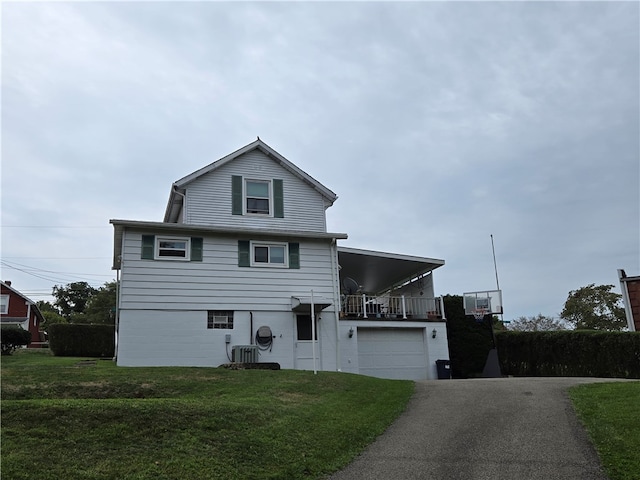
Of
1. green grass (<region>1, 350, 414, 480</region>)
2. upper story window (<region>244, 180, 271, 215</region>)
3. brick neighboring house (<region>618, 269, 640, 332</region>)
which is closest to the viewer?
green grass (<region>1, 350, 414, 480</region>)

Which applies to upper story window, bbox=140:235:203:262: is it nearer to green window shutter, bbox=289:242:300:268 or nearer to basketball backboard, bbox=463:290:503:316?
green window shutter, bbox=289:242:300:268

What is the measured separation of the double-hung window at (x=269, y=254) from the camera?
58.3 ft

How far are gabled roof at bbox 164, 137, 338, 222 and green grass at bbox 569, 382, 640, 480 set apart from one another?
35.5 feet

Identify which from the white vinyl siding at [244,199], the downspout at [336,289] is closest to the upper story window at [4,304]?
the white vinyl siding at [244,199]

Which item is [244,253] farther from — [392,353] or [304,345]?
[392,353]

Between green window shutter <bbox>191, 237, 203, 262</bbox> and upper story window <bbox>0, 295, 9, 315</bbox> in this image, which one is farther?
upper story window <bbox>0, 295, 9, 315</bbox>

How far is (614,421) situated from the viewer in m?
9.19

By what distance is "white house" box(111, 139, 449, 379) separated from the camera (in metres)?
16.3

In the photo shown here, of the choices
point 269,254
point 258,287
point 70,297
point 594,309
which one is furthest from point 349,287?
point 70,297

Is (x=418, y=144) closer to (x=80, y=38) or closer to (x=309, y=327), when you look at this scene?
(x=309, y=327)

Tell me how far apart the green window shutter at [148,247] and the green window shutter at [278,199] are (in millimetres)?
4457

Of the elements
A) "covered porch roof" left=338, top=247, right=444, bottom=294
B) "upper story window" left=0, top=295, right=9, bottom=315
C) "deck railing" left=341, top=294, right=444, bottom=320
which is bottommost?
"deck railing" left=341, top=294, right=444, bottom=320

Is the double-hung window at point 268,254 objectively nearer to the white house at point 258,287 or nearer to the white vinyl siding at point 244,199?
the white house at point 258,287

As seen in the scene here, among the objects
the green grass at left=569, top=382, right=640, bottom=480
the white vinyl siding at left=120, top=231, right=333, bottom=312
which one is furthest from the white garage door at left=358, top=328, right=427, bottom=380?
the green grass at left=569, top=382, right=640, bottom=480
